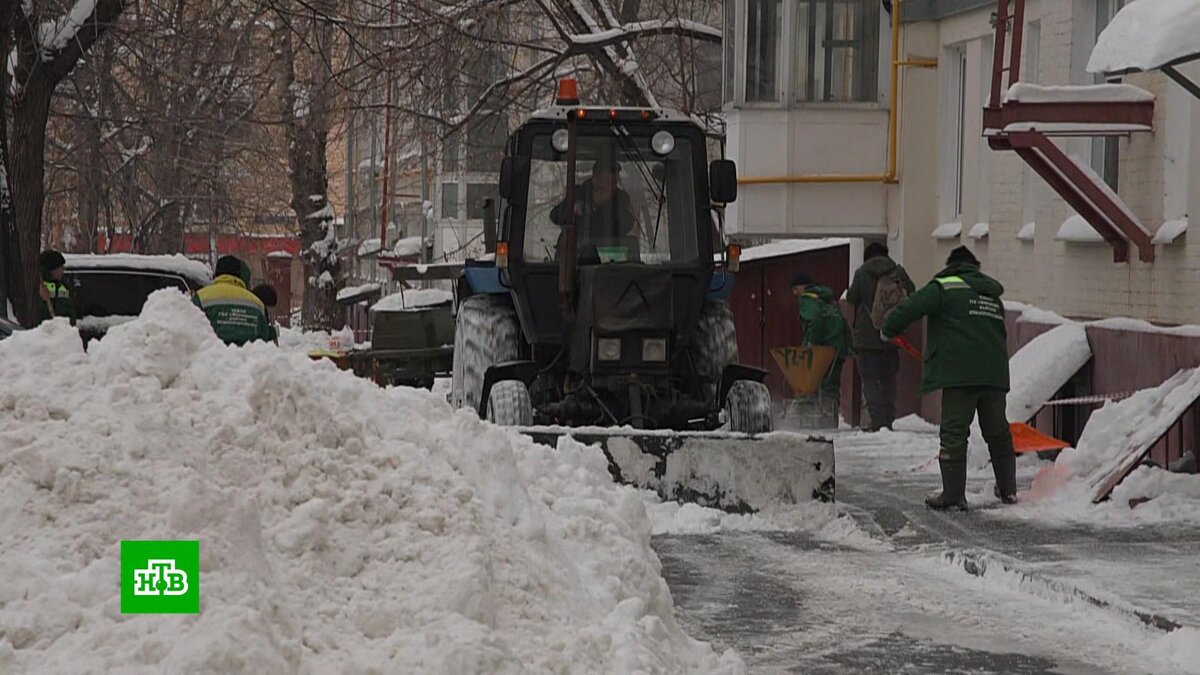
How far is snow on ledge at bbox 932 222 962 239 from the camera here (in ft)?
65.3

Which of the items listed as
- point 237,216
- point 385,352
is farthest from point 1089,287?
point 237,216

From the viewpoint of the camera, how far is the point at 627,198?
1257 cm

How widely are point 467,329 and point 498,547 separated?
6.77m

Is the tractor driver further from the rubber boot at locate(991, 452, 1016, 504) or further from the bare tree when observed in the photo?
the bare tree

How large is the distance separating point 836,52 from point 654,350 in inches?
388

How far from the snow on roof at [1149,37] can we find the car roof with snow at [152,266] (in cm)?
917

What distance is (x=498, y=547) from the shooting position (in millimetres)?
6121

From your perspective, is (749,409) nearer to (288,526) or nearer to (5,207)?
(288,526)

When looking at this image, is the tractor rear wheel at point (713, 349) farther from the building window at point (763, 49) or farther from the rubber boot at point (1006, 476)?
the building window at point (763, 49)

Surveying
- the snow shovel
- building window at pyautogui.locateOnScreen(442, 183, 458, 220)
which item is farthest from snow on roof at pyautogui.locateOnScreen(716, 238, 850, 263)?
building window at pyautogui.locateOnScreen(442, 183, 458, 220)

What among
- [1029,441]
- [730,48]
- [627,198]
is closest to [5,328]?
[627,198]

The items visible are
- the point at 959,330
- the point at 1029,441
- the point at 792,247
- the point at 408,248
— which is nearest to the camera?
the point at 959,330

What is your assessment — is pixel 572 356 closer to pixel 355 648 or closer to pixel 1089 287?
pixel 1089 287

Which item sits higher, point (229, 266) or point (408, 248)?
point (408, 248)
